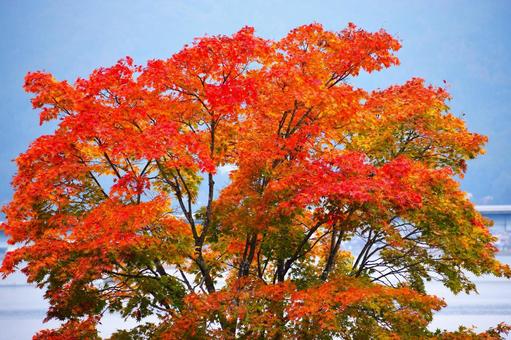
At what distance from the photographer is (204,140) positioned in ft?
42.2

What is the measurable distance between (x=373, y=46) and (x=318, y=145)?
8.12 feet

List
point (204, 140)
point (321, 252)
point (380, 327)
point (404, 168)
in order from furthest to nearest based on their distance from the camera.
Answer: point (321, 252), point (204, 140), point (380, 327), point (404, 168)

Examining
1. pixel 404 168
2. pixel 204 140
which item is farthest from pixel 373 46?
pixel 204 140

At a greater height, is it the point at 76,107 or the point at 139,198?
the point at 76,107

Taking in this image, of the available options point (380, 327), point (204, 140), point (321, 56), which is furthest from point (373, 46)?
point (380, 327)

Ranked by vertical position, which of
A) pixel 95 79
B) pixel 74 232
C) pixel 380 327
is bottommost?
pixel 380 327

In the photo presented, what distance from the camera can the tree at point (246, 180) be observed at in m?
10.9

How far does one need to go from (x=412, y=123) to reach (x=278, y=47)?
365 cm

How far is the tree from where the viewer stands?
35.6ft

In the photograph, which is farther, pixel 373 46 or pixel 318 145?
pixel 318 145

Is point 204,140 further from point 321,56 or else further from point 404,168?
point 404,168

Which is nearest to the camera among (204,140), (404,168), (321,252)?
(404,168)

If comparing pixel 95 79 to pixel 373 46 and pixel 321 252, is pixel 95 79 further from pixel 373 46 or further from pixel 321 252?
pixel 321 252

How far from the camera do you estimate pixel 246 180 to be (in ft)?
39.0
